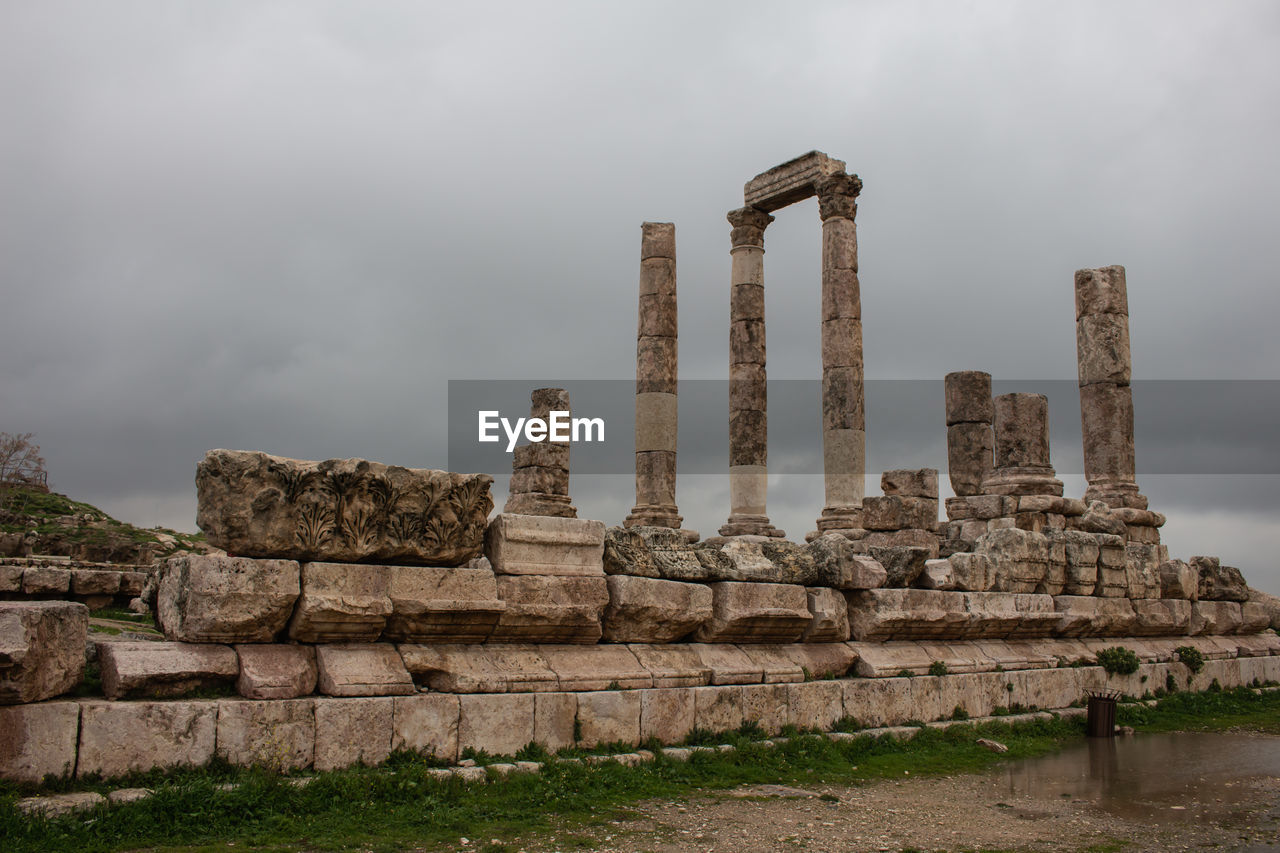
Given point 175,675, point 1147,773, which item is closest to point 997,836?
point 1147,773

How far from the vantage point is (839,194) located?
22.8 m

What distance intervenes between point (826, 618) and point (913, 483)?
862cm

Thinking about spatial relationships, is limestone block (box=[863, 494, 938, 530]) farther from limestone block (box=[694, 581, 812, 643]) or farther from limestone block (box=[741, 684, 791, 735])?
limestone block (box=[741, 684, 791, 735])

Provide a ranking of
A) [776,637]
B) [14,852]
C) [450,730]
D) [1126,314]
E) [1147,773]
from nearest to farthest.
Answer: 1. [14,852]
2. [450,730]
3. [1147,773]
4. [776,637]
5. [1126,314]

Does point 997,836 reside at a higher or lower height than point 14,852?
lower

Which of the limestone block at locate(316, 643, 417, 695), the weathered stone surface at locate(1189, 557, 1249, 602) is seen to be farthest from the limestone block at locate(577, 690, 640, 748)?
the weathered stone surface at locate(1189, 557, 1249, 602)

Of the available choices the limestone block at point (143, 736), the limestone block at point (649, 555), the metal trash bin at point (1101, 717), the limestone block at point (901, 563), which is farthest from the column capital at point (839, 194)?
the limestone block at point (143, 736)

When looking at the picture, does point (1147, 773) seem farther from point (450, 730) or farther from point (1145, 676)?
point (450, 730)

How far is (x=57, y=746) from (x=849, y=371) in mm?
18634

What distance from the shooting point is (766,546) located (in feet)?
33.1

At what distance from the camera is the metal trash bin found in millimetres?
11180

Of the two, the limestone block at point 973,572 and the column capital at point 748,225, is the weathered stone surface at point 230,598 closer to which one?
the limestone block at point 973,572

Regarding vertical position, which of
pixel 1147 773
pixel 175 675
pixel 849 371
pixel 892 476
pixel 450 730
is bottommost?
pixel 1147 773

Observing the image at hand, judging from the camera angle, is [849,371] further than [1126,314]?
Yes
